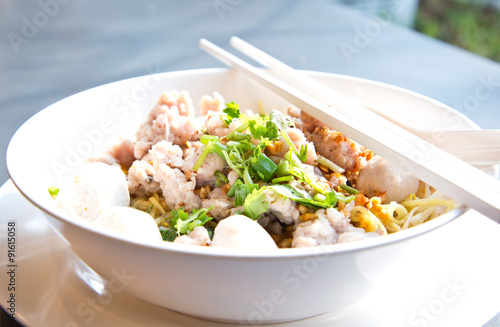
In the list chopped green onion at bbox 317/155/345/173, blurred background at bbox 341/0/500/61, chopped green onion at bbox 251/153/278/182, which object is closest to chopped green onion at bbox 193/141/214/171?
chopped green onion at bbox 251/153/278/182

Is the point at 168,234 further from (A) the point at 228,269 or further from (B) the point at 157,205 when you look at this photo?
(A) the point at 228,269

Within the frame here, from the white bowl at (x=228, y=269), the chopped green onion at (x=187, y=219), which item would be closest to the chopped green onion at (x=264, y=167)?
the chopped green onion at (x=187, y=219)

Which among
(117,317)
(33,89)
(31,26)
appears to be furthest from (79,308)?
(31,26)

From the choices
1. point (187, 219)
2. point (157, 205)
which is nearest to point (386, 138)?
point (187, 219)

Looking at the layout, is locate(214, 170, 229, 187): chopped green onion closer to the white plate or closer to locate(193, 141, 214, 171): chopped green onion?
locate(193, 141, 214, 171): chopped green onion

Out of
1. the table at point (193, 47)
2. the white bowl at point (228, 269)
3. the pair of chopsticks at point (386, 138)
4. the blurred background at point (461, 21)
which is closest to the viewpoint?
the white bowl at point (228, 269)

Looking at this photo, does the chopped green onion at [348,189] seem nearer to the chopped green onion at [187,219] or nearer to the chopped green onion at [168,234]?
the chopped green onion at [187,219]
